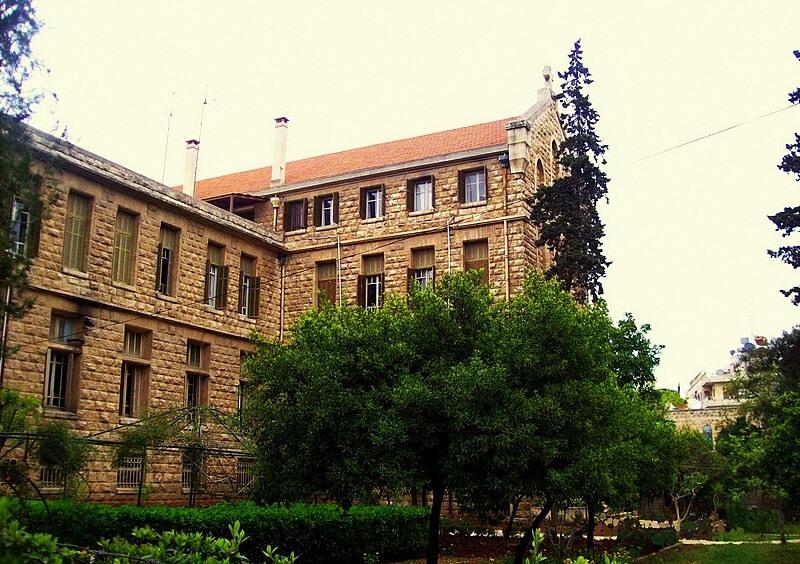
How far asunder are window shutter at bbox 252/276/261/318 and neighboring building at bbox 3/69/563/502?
6 centimetres

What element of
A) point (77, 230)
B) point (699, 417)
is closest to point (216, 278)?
point (77, 230)

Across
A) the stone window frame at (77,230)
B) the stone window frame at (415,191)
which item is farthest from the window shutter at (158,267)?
the stone window frame at (415,191)

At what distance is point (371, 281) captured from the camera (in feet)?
107

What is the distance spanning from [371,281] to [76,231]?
12321 mm

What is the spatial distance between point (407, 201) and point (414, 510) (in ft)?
45.4

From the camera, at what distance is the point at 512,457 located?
556 inches

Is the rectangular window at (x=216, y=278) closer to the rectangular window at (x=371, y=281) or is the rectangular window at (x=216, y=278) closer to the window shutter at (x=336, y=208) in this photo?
the window shutter at (x=336, y=208)

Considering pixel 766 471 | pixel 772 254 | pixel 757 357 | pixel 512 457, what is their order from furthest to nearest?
pixel 757 357, pixel 772 254, pixel 766 471, pixel 512 457

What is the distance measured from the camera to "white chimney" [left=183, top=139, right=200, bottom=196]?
1401 inches

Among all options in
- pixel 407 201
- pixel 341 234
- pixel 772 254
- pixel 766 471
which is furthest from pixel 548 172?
pixel 766 471

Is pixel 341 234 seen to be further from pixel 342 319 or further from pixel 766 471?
pixel 766 471

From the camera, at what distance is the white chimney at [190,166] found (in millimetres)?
35594

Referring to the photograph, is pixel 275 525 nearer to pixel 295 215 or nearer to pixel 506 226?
pixel 506 226

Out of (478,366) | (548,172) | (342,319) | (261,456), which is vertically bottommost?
(261,456)
